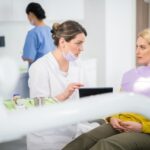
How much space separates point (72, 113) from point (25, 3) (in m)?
1.51

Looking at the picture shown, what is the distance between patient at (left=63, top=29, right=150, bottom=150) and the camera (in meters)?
1.05

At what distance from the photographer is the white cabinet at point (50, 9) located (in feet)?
5.21

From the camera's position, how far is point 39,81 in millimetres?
1462

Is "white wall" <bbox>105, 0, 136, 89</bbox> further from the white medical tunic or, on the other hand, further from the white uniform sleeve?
the white uniform sleeve

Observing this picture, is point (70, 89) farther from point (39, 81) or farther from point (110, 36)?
point (110, 36)

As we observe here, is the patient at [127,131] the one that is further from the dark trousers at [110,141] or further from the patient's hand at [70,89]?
the patient's hand at [70,89]

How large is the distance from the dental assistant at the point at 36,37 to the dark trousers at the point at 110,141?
58 cm

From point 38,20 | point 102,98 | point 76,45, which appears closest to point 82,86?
Result: point 76,45

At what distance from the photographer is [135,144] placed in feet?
3.52

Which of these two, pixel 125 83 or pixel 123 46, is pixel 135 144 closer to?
pixel 125 83

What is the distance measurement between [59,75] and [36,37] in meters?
0.29

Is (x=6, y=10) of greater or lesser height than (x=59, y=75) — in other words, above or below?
above

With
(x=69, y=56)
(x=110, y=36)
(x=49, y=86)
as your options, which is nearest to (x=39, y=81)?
(x=49, y=86)

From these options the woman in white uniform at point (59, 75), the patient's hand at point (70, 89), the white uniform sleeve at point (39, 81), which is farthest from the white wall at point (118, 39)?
the white uniform sleeve at point (39, 81)
